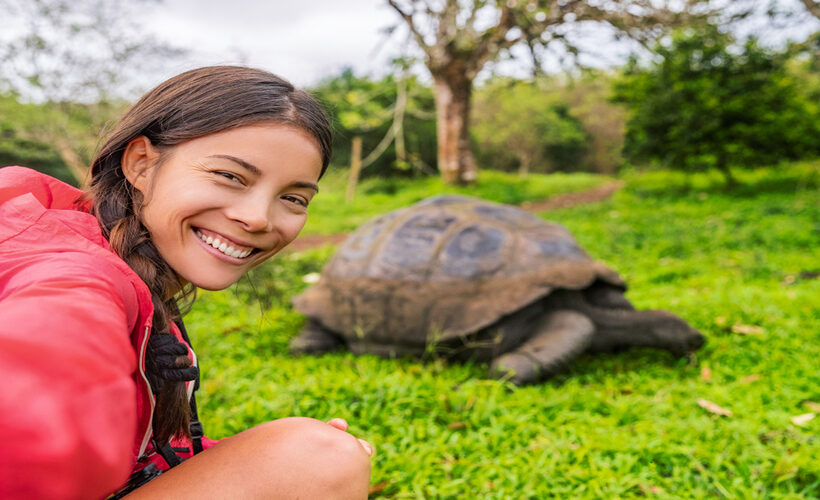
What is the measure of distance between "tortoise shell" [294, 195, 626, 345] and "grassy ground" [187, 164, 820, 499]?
0.79ft

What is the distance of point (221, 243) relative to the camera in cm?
100

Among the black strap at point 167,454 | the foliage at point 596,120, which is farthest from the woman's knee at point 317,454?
the foliage at point 596,120

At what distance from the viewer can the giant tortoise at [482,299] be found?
9.49 feet

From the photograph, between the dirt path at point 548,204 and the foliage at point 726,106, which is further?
the foliage at point 726,106

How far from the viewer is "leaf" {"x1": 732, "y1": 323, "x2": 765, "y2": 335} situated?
10.2ft

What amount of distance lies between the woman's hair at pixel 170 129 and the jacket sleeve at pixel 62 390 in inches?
12.4

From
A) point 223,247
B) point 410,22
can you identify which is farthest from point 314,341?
point 410,22

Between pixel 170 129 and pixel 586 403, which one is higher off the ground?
pixel 170 129

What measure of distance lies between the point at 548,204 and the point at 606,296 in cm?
791

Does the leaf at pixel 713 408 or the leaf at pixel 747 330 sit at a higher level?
the leaf at pixel 747 330

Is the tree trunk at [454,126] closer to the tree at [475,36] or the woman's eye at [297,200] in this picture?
the tree at [475,36]

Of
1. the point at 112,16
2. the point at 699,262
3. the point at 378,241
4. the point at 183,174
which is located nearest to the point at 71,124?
the point at 112,16

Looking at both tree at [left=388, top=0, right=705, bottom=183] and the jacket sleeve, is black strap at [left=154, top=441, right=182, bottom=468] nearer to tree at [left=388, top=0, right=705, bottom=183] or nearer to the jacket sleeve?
the jacket sleeve

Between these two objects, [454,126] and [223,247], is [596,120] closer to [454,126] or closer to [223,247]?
[454,126]
